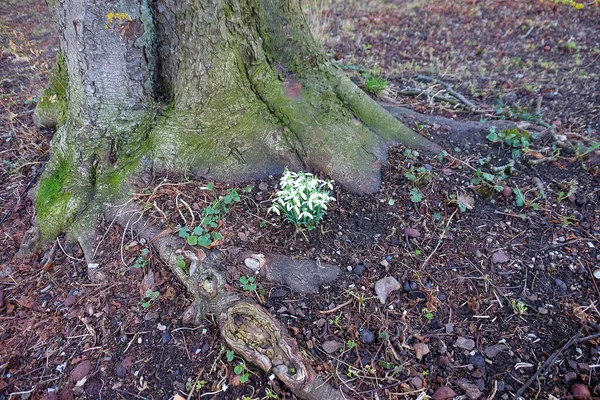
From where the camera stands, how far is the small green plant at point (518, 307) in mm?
2214

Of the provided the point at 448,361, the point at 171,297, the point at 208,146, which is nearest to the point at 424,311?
the point at 448,361

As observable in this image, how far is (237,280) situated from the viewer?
2.25 meters

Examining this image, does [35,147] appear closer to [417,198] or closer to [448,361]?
[417,198]

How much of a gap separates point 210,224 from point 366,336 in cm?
118

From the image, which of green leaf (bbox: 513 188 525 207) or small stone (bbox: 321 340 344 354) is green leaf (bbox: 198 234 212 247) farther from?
green leaf (bbox: 513 188 525 207)

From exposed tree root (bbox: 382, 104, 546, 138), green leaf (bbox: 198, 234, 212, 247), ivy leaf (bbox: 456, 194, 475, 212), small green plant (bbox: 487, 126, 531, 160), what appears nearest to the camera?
green leaf (bbox: 198, 234, 212, 247)

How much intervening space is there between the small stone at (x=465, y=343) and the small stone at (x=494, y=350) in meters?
0.07

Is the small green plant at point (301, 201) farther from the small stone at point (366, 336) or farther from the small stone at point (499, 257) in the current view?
the small stone at point (499, 257)

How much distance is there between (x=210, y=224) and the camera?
242 centimetres

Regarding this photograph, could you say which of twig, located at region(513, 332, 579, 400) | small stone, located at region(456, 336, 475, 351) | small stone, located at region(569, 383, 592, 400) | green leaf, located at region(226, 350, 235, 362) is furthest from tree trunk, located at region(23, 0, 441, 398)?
small stone, located at region(569, 383, 592, 400)

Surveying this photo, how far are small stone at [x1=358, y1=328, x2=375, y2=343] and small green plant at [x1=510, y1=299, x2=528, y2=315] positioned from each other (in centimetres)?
88

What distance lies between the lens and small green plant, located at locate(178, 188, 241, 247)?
2326 millimetres

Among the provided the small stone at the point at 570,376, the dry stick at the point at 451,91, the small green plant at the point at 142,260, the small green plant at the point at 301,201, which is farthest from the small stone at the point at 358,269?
the dry stick at the point at 451,91

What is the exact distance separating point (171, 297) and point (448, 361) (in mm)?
1629
